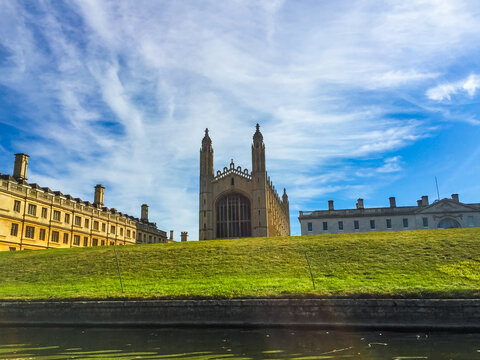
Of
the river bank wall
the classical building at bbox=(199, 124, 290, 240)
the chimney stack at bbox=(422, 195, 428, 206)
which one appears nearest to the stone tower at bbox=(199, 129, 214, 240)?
the classical building at bbox=(199, 124, 290, 240)

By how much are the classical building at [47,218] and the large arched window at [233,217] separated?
16581 mm

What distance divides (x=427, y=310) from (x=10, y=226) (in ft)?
130

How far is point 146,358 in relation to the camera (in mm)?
9094

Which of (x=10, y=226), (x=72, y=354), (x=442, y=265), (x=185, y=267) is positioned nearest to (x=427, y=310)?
(x=442, y=265)

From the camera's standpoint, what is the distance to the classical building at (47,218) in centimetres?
3969

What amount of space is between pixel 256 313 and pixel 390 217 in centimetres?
5669

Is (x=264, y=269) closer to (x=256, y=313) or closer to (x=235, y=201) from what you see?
(x=256, y=313)

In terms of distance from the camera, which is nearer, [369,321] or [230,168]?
[369,321]

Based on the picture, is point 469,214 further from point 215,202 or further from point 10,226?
point 10,226

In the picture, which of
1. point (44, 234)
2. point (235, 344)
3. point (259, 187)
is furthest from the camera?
point (259, 187)

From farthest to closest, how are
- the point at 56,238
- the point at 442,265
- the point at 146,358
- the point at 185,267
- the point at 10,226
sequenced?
1. the point at 56,238
2. the point at 10,226
3. the point at 185,267
4. the point at 442,265
5. the point at 146,358

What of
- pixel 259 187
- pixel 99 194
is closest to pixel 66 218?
pixel 99 194

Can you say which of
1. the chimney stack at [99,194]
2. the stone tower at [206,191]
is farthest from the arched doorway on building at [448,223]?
the chimney stack at [99,194]

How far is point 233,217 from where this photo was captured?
58.4m
